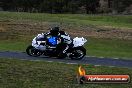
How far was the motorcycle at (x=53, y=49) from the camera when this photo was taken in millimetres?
24188

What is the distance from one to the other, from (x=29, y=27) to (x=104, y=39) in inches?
382

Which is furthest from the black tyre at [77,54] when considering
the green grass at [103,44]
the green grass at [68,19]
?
the green grass at [68,19]

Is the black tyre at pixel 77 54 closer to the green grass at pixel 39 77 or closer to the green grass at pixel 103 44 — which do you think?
the green grass at pixel 39 77

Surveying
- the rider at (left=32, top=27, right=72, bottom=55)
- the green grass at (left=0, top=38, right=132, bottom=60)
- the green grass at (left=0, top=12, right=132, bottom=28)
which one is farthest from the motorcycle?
the green grass at (left=0, top=12, right=132, bottom=28)

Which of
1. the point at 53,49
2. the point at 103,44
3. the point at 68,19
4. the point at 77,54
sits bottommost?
the point at 103,44

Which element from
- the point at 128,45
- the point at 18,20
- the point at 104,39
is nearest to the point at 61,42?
the point at 128,45

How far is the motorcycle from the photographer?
79.4 ft

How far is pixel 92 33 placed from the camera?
152ft

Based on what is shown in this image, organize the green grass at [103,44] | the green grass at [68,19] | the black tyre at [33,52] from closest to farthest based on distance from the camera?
the black tyre at [33,52]
the green grass at [103,44]
the green grass at [68,19]

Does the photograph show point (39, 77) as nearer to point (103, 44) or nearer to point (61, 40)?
point (61, 40)

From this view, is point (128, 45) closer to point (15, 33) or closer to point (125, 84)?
point (15, 33)

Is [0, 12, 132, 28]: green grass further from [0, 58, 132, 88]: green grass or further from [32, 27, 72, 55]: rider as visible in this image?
[0, 58, 132, 88]: green grass

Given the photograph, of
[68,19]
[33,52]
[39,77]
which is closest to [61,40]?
[33,52]

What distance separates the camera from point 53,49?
24.3 metres
